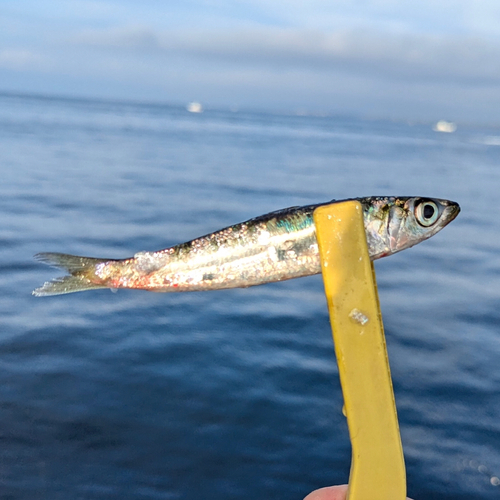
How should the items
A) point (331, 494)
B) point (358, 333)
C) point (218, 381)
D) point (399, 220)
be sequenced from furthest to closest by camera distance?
point (218, 381)
point (331, 494)
point (399, 220)
point (358, 333)

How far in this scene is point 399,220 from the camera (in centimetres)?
267

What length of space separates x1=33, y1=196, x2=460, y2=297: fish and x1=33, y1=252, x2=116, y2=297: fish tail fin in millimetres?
418

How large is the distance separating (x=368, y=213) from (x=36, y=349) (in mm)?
5759

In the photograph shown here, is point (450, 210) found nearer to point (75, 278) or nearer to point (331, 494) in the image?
point (331, 494)

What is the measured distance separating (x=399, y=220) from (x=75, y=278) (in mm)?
1652

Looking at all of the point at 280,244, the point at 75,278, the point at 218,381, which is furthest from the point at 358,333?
the point at 218,381

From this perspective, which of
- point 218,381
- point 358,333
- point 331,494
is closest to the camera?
point 358,333

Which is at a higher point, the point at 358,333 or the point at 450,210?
the point at 450,210

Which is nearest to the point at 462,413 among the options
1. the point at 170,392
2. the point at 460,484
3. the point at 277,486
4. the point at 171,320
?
the point at 460,484

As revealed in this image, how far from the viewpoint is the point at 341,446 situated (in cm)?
587

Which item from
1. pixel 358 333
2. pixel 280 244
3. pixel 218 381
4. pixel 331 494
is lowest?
pixel 331 494

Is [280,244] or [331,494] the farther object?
[331,494]

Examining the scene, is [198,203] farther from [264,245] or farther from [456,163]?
[456,163]

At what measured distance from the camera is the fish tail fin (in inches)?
123
